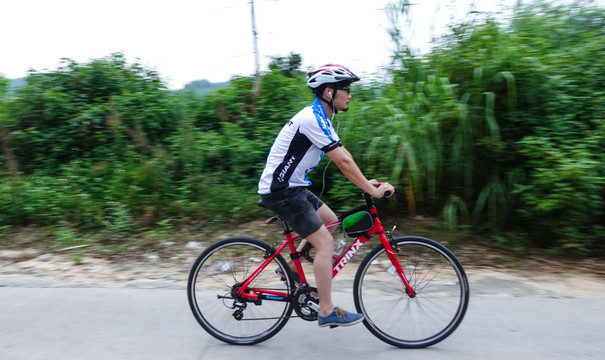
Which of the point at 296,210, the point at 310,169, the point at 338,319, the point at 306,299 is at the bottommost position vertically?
the point at 338,319

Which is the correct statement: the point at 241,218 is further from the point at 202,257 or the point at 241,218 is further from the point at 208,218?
the point at 202,257

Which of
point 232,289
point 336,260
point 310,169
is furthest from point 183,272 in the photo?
point 310,169

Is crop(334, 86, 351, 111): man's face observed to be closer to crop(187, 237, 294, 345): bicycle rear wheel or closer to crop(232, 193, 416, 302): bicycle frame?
crop(232, 193, 416, 302): bicycle frame

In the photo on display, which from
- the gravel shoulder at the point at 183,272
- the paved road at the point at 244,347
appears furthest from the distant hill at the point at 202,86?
the paved road at the point at 244,347

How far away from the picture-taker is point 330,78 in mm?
3426

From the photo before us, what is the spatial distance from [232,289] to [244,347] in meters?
0.43

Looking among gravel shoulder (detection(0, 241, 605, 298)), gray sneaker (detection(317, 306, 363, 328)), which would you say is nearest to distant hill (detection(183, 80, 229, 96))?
gravel shoulder (detection(0, 241, 605, 298))

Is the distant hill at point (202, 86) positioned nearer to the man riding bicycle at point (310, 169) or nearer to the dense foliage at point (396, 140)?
the dense foliage at point (396, 140)

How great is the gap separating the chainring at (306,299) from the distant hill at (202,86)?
5482 mm

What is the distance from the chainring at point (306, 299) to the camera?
3.60 m

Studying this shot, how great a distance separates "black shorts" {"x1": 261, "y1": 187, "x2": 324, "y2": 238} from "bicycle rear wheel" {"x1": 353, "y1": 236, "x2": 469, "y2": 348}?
490 millimetres

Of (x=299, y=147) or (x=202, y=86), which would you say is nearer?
(x=299, y=147)

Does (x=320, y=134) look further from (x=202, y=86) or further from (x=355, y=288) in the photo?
(x=202, y=86)

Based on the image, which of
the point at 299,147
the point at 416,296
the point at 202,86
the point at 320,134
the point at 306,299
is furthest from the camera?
the point at 202,86
